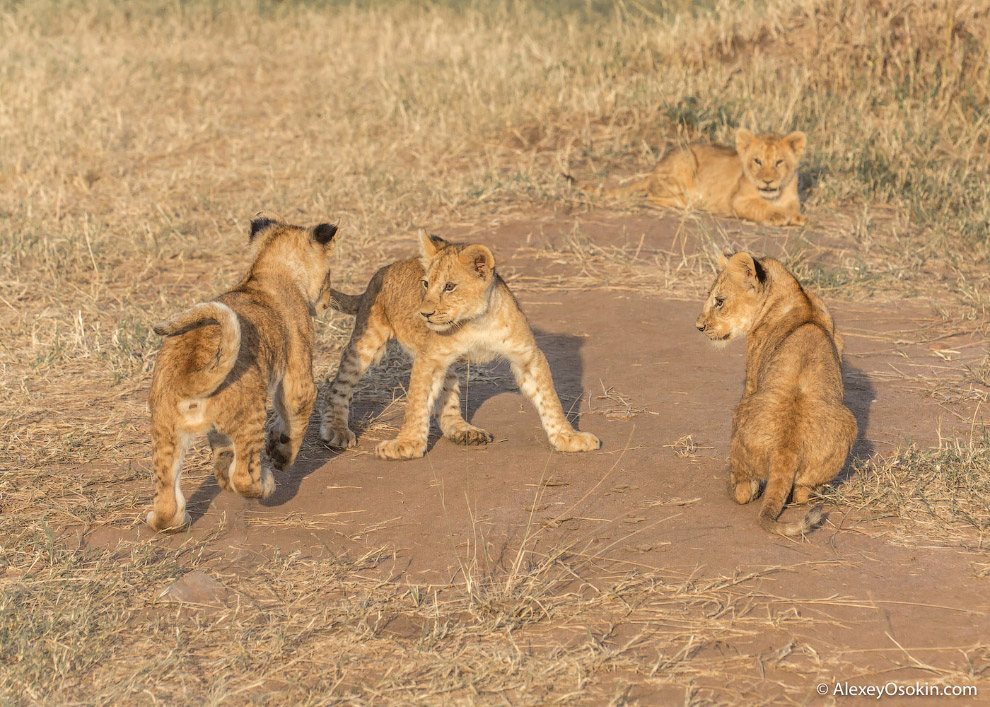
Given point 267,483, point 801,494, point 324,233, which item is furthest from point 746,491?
point 324,233

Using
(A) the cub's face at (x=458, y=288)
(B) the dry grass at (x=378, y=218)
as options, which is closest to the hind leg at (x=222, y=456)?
(B) the dry grass at (x=378, y=218)

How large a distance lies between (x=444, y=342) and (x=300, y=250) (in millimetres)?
895

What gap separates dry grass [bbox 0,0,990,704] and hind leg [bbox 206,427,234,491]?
1.14 ft

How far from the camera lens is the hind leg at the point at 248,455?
477 cm

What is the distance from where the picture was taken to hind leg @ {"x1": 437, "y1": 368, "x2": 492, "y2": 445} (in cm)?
581

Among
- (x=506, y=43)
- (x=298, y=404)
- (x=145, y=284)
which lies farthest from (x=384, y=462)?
(x=506, y=43)

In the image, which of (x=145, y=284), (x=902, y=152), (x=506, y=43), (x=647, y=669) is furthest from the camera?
(x=506, y=43)

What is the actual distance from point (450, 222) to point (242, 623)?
5929mm

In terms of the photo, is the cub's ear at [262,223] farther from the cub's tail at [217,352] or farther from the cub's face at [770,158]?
the cub's face at [770,158]

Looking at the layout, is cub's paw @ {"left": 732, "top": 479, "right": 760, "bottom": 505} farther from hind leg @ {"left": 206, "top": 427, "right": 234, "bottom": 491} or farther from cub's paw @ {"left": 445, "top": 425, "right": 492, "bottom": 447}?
hind leg @ {"left": 206, "top": 427, "right": 234, "bottom": 491}

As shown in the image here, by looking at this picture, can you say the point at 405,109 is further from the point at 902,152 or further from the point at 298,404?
the point at 298,404

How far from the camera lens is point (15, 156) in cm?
1089

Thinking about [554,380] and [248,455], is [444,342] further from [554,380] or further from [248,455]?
[554,380]

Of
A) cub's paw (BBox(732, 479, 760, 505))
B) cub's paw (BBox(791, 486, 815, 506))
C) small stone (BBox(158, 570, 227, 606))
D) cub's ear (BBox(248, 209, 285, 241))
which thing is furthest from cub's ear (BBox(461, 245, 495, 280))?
small stone (BBox(158, 570, 227, 606))
